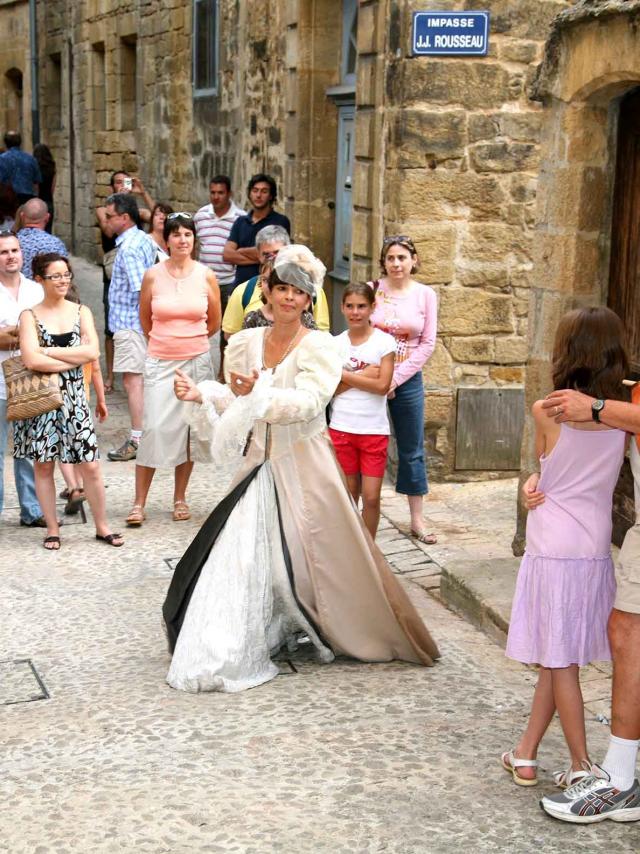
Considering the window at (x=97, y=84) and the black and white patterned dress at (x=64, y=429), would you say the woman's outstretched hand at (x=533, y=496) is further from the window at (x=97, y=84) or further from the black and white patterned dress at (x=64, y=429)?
the window at (x=97, y=84)

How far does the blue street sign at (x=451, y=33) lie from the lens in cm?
794

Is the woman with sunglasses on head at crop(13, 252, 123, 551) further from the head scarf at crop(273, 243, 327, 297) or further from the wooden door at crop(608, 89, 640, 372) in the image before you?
the wooden door at crop(608, 89, 640, 372)

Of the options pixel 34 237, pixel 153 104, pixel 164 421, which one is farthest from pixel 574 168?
pixel 153 104

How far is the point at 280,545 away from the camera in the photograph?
16.7 ft

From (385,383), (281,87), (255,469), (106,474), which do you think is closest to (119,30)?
(281,87)

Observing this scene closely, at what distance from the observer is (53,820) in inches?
152

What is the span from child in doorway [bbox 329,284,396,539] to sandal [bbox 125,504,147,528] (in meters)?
1.44

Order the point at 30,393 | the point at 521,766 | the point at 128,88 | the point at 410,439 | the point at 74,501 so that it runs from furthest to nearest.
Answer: the point at 128,88 < the point at 74,501 < the point at 410,439 < the point at 30,393 < the point at 521,766

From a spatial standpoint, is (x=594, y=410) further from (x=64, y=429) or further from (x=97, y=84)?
(x=97, y=84)

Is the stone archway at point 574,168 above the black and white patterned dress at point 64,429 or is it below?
above

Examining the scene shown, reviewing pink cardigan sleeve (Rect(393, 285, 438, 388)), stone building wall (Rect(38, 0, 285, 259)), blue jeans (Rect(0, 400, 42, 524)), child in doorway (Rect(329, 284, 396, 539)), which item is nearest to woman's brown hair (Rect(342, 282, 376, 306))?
child in doorway (Rect(329, 284, 396, 539))

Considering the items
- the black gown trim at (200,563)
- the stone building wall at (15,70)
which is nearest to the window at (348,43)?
the black gown trim at (200,563)

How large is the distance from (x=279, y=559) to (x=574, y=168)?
228 centimetres

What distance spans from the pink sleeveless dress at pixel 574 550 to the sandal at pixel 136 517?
12.1 ft
